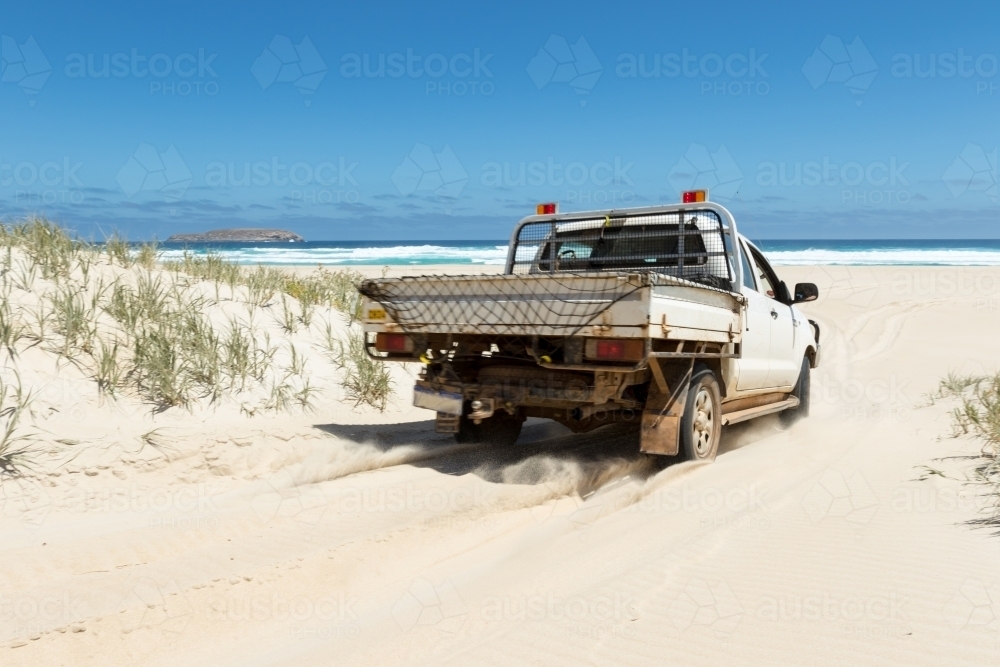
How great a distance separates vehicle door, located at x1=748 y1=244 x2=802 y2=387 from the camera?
7.34 metres

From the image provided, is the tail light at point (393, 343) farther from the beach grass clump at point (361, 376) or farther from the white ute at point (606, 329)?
the beach grass clump at point (361, 376)

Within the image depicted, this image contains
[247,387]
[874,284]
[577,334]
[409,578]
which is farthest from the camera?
[874,284]

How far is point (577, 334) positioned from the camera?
5129mm

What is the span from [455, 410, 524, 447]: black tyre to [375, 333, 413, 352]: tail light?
3.20 feet

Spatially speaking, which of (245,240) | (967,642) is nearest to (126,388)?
(967,642)

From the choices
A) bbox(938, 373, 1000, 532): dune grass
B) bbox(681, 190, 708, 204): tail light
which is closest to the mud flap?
bbox(681, 190, 708, 204): tail light

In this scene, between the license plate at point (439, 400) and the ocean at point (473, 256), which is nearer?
the license plate at point (439, 400)

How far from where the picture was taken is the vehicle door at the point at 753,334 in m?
6.62

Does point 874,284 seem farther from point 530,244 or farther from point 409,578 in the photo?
point 409,578

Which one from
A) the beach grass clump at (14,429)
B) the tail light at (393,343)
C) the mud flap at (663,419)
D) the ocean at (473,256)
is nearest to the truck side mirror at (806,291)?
the mud flap at (663,419)

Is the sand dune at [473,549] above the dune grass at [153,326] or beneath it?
beneath

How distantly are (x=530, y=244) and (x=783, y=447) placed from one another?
2.91 metres

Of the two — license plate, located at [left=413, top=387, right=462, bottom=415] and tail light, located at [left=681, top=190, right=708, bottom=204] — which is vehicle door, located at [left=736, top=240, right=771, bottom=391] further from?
license plate, located at [left=413, top=387, right=462, bottom=415]

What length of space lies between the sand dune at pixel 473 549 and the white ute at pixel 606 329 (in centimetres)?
44
